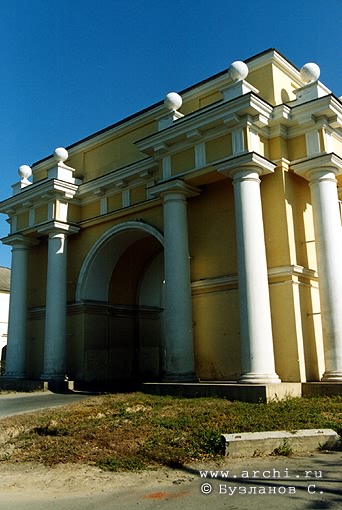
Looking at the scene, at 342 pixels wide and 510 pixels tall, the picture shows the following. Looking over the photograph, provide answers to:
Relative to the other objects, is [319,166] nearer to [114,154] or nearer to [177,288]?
[177,288]

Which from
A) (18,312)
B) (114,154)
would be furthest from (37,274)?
(114,154)

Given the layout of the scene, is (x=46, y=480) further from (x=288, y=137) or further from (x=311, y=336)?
(x=288, y=137)

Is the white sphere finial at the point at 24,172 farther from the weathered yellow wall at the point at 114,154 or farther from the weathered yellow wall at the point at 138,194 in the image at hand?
the weathered yellow wall at the point at 138,194

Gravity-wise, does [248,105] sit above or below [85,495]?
above

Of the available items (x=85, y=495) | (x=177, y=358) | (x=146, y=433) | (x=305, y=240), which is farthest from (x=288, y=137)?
(x=85, y=495)

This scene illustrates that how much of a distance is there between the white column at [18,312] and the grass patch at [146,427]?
909 centimetres

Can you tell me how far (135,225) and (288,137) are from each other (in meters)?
6.17

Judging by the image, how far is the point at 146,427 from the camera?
30.1 feet

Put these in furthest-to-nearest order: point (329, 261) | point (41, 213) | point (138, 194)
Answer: point (41, 213)
point (138, 194)
point (329, 261)

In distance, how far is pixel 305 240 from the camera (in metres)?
14.7

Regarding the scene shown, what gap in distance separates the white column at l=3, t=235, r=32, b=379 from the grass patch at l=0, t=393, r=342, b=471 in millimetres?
9086

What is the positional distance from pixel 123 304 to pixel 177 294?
6882 mm

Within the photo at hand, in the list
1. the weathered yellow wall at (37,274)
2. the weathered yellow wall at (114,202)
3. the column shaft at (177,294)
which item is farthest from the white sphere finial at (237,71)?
the weathered yellow wall at (37,274)

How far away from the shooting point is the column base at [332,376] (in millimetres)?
12812
